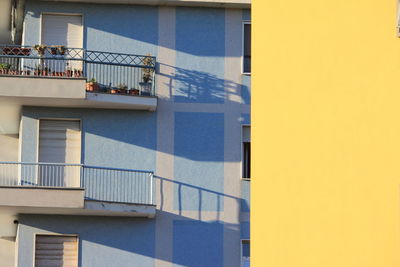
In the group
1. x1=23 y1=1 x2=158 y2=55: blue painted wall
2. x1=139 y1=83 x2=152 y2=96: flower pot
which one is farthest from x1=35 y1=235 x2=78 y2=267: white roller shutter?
x1=23 y1=1 x2=158 y2=55: blue painted wall

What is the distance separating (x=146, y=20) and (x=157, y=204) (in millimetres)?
4098

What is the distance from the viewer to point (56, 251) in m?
27.5

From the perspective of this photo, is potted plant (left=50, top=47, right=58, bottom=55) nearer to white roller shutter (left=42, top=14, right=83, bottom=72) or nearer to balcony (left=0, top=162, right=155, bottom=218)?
white roller shutter (left=42, top=14, right=83, bottom=72)

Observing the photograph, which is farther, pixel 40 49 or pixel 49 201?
pixel 40 49

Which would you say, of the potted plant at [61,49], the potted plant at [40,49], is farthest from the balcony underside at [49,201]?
the potted plant at [61,49]

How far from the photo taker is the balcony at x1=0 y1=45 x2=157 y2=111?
87.5ft

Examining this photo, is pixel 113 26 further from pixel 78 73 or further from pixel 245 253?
pixel 245 253

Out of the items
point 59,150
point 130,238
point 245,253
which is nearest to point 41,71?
point 59,150

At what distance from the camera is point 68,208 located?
26438mm

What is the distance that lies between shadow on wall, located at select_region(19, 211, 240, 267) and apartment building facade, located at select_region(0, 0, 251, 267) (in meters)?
0.02

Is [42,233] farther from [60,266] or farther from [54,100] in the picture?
[54,100]

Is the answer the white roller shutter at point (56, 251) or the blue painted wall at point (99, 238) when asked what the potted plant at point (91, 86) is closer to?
the blue painted wall at point (99, 238)
